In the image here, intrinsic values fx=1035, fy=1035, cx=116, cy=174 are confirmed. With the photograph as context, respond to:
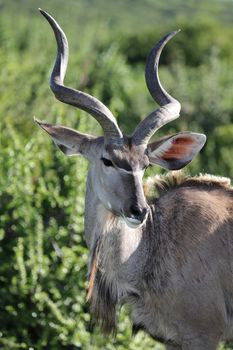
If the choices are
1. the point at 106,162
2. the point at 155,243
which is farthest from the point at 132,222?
the point at 155,243

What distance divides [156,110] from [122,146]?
1.36ft

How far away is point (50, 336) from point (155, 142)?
269 centimetres

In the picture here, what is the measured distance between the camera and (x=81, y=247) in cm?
917

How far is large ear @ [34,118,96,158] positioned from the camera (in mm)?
6902

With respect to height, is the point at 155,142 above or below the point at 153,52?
below

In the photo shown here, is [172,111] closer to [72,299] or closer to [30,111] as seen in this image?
[72,299]

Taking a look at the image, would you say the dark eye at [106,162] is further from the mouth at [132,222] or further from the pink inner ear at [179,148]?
the pink inner ear at [179,148]

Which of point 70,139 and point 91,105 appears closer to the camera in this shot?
point 91,105

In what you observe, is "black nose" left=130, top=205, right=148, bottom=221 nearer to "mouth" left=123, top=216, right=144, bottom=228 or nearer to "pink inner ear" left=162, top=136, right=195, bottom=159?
"mouth" left=123, top=216, right=144, bottom=228

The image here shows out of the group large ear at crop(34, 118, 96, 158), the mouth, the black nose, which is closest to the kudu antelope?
large ear at crop(34, 118, 96, 158)

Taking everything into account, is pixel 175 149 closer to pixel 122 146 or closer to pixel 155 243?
pixel 122 146

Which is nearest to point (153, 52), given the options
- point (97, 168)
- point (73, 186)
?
point (97, 168)

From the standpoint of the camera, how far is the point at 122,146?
22.0ft

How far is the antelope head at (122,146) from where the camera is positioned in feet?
21.5
